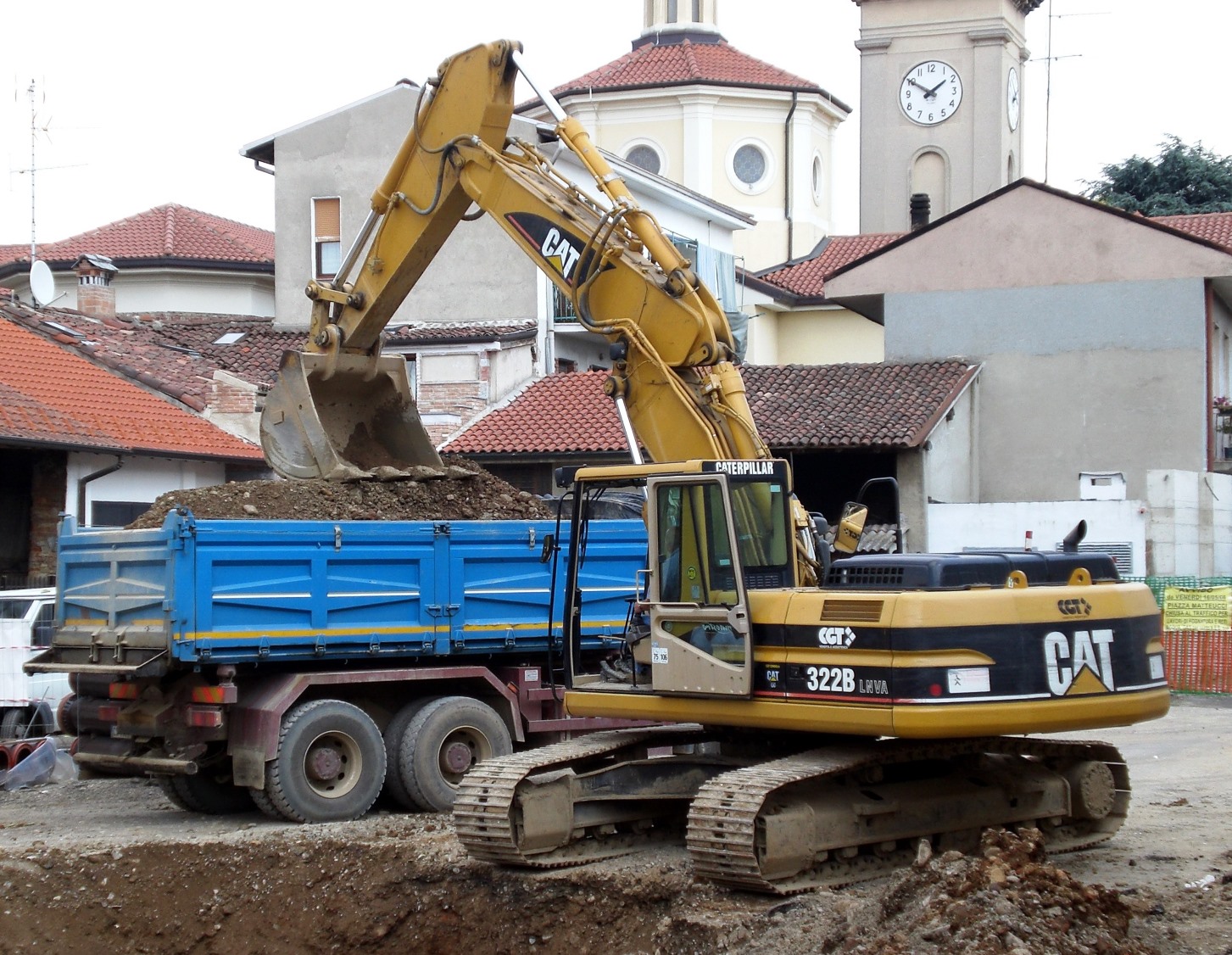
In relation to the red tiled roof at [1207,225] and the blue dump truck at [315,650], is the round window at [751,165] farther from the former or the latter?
the blue dump truck at [315,650]

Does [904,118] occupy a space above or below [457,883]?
above

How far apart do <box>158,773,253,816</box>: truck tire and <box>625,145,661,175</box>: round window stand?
1392 inches

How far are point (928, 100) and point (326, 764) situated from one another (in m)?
44.5

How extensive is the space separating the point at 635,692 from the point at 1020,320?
2164 centimetres

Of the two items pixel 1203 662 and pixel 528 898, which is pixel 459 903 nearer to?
pixel 528 898

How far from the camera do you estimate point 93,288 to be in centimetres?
2881

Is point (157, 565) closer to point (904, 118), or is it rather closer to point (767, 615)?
point (767, 615)

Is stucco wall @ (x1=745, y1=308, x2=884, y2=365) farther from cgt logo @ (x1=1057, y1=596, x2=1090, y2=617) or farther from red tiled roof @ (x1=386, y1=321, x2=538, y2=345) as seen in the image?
cgt logo @ (x1=1057, y1=596, x2=1090, y2=617)

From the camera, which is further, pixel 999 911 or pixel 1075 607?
pixel 1075 607

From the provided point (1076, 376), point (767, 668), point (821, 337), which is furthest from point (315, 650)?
point (821, 337)

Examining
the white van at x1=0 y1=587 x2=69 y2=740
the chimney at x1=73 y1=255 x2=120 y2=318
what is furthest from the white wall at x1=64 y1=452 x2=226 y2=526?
the chimney at x1=73 y1=255 x2=120 y2=318

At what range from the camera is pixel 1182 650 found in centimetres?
2064

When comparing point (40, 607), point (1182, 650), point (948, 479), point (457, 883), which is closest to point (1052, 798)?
point (457, 883)

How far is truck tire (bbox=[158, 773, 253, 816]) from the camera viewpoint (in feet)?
39.0
